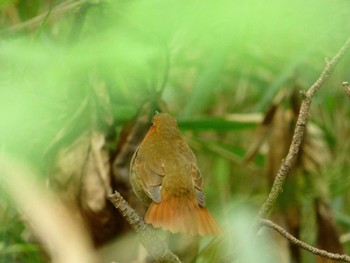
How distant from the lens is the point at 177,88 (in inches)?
131

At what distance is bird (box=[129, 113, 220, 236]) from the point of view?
5.32 ft

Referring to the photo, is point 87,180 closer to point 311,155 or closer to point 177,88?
point 311,155

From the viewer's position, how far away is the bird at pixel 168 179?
162 cm

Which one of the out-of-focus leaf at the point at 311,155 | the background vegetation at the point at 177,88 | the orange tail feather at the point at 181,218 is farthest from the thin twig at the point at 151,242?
the out-of-focus leaf at the point at 311,155

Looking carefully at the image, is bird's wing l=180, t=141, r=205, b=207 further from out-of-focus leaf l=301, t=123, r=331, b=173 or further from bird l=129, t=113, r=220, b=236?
out-of-focus leaf l=301, t=123, r=331, b=173

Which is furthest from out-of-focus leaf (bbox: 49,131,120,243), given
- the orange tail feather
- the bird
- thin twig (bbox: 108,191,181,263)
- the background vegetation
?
thin twig (bbox: 108,191,181,263)

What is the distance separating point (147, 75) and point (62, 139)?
319 millimetres

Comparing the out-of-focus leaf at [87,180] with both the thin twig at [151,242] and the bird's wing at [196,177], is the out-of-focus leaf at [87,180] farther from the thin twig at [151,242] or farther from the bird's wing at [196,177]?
the thin twig at [151,242]

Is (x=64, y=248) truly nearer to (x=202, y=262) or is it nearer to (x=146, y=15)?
(x=202, y=262)

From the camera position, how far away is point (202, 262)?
8.16 feet

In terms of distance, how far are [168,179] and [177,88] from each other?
1600 millimetres

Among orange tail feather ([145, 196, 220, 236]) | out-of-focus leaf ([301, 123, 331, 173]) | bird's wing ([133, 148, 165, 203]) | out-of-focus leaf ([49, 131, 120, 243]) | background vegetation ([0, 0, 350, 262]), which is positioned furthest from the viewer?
out-of-focus leaf ([301, 123, 331, 173])

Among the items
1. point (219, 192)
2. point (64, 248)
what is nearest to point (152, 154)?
point (64, 248)

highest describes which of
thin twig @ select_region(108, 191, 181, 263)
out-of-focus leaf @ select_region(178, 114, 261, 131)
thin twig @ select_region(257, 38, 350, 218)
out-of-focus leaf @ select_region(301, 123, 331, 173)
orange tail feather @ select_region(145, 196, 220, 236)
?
thin twig @ select_region(257, 38, 350, 218)
